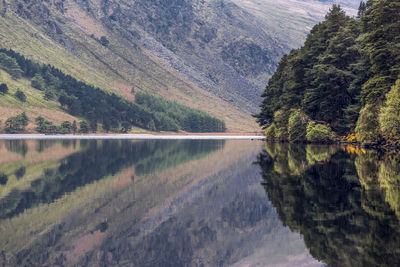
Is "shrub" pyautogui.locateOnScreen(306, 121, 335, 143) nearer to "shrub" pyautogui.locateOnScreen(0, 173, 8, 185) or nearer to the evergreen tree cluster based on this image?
the evergreen tree cluster

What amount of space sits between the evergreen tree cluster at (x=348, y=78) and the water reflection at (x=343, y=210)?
2186cm

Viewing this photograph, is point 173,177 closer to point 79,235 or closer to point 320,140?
point 79,235

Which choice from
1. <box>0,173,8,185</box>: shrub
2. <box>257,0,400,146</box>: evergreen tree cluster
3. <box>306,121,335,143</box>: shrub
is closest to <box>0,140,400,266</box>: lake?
<box>0,173,8,185</box>: shrub

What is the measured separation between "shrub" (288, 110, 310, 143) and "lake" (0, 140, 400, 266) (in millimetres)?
52758

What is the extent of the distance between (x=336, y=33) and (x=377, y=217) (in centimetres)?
7287

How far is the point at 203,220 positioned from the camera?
2131 cm

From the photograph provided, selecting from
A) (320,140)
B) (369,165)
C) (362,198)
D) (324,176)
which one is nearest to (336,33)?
(320,140)

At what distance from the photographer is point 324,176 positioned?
34406 millimetres

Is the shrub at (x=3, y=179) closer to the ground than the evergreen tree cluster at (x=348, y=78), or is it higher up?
closer to the ground

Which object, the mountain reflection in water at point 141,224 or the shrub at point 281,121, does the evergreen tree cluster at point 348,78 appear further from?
the mountain reflection in water at point 141,224

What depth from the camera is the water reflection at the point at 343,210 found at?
14562 millimetres

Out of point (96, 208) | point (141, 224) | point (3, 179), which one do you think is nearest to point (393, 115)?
point (96, 208)

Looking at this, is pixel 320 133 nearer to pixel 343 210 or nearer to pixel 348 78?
pixel 348 78

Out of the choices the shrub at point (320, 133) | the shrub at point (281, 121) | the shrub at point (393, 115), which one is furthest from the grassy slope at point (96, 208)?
the shrub at point (281, 121)
